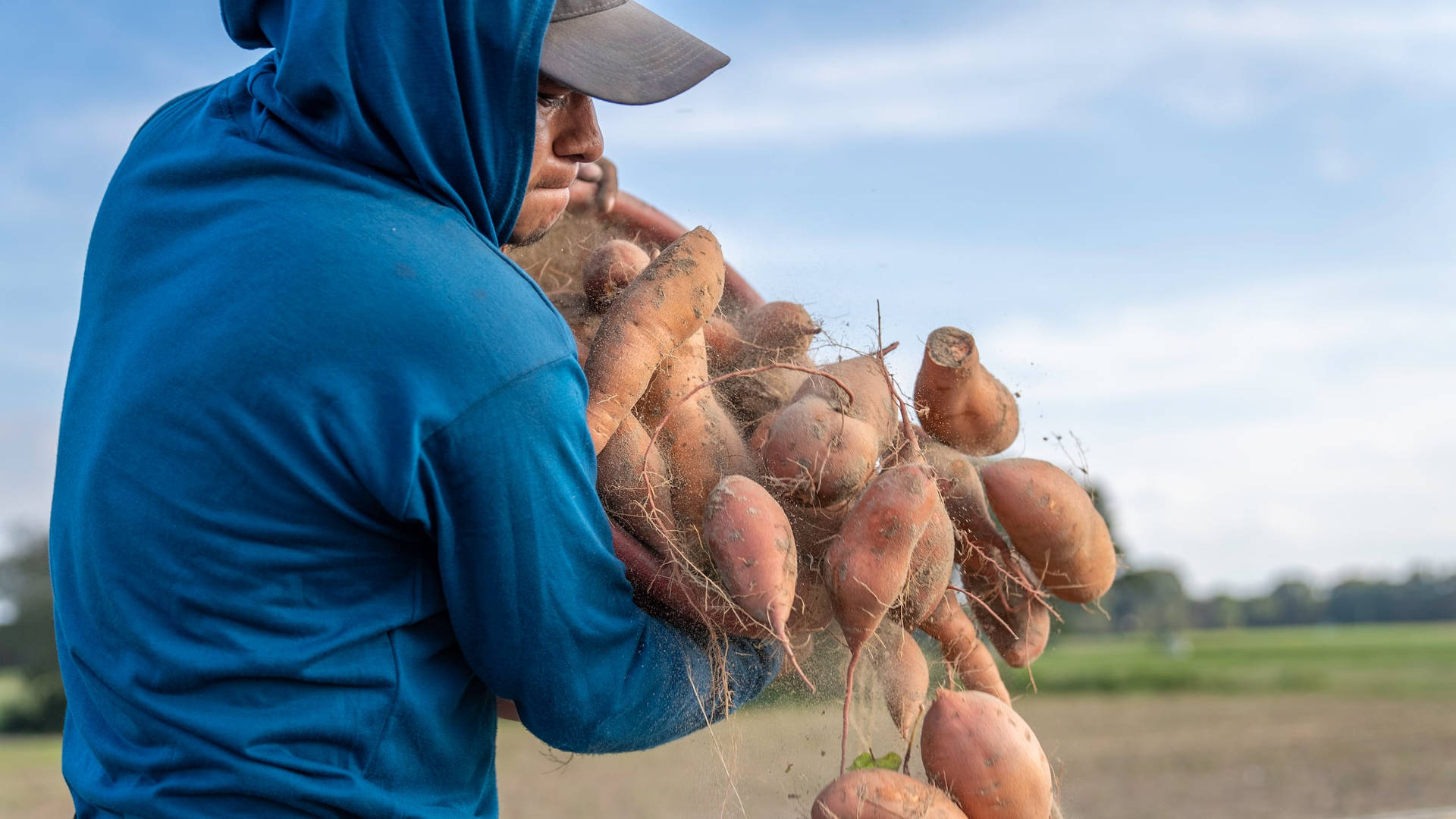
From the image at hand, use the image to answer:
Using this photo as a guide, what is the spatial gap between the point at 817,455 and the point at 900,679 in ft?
1.58

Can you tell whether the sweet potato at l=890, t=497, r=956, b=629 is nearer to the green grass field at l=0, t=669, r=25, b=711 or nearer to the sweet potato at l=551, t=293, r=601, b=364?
the sweet potato at l=551, t=293, r=601, b=364

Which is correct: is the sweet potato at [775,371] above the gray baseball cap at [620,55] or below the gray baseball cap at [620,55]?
below

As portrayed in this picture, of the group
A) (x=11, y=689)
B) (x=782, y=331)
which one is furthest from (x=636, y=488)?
(x=11, y=689)

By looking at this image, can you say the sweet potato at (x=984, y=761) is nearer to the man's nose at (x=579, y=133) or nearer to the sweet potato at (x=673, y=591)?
the sweet potato at (x=673, y=591)

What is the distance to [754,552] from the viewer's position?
154cm

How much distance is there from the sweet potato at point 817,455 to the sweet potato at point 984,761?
0.38m

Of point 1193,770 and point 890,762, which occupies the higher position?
point 890,762

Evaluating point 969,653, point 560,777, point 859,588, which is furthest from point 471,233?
Answer: point 560,777

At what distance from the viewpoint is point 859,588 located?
1.63 m

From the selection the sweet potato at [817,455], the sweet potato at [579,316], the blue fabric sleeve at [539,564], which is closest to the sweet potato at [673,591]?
the blue fabric sleeve at [539,564]

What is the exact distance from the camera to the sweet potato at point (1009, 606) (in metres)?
1.98

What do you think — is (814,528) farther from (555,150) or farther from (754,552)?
(555,150)

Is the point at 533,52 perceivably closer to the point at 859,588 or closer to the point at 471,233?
the point at 471,233

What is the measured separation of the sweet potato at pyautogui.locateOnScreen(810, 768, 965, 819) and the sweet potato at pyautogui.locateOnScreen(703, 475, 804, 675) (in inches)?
7.5
